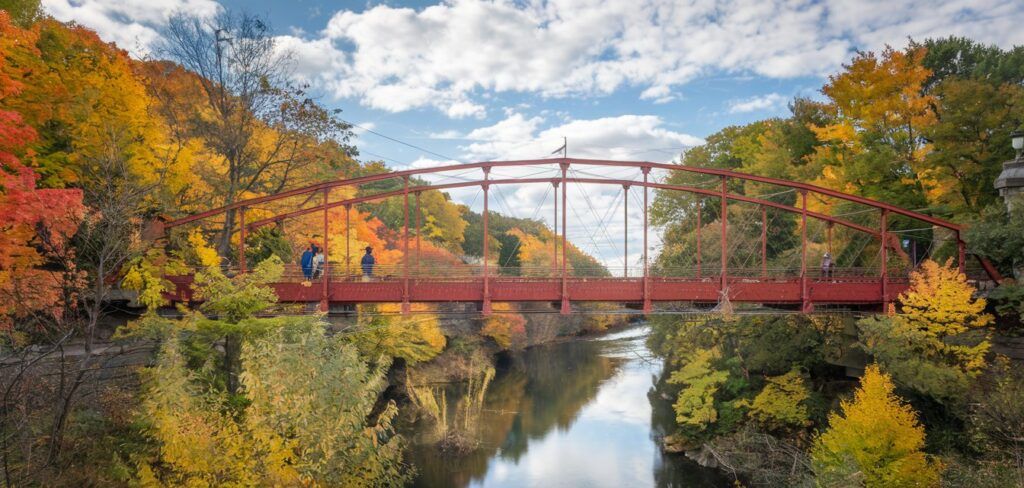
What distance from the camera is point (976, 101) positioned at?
29641 millimetres

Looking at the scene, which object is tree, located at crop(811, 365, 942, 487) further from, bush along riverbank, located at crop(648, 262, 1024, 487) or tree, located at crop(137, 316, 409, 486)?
tree, located at crop(137, 316, 409, 486)

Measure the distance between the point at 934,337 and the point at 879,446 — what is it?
189 inches

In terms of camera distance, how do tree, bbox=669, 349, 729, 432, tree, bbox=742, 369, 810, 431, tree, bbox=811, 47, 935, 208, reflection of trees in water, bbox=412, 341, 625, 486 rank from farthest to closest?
tree, bbox=811, 47, 935, 208, tree, bbox=669, 349, 729, 432, reflection of trees in water, bbox=412, 341, 625, 486, tree, bbox=742, 369, 810, 431

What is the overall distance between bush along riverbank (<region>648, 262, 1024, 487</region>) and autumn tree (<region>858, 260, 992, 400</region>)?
5 centimetres

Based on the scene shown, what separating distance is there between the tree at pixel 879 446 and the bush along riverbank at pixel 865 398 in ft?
0.10

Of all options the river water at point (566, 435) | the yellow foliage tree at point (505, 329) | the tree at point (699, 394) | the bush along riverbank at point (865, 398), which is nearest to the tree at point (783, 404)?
the bush along riverbank at point (865, 398)

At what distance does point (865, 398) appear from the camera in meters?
21.2

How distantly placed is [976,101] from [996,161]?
102 inches

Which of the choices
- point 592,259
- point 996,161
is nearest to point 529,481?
point 996,161

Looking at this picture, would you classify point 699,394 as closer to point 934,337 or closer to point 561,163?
point 934,337

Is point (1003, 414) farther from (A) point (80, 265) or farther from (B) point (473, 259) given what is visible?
(B) point (473, 259)

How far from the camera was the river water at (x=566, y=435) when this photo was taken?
26969 mm

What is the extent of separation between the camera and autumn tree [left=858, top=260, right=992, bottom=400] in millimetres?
21812

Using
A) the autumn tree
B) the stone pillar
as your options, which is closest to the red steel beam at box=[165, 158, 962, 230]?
the stone pillar
